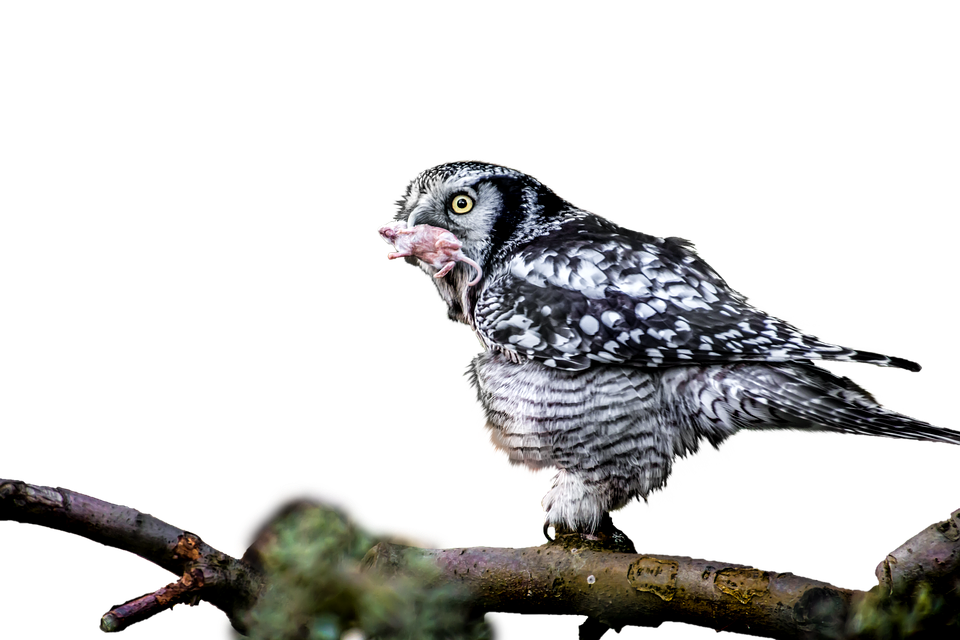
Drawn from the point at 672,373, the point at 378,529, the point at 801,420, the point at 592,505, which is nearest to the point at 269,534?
the point at 378,529

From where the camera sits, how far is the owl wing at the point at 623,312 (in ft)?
6.89

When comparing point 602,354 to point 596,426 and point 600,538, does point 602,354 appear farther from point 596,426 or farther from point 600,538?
point 600,538

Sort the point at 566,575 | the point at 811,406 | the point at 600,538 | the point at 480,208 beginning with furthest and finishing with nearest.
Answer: the point at 480,208 → the point at 600,538 → the point at 566,575 → the point at 811,406

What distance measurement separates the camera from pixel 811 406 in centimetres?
200

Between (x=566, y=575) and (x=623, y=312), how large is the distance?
0.76 m

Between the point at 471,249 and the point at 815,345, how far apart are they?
1067 millimetres

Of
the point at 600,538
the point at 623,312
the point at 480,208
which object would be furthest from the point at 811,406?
the point at 480,208

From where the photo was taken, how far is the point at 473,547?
224cm

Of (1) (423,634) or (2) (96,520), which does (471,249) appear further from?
(2) (96,520)

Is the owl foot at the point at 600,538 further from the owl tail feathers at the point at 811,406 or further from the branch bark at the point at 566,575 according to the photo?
the owl tail feathers at the point at 811,406

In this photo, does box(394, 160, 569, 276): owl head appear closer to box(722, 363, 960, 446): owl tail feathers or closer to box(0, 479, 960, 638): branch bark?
box(722, 363, 960, 446): owl tail feathers

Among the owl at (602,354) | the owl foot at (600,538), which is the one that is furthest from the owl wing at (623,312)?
the owl foot at (600,538)

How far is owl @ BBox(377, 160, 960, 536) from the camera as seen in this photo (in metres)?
2.08

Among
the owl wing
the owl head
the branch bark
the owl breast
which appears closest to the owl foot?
the branch bark
